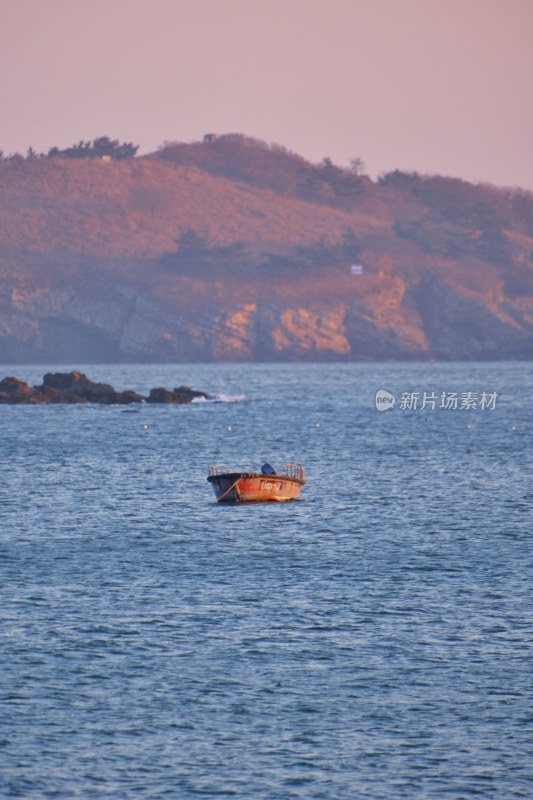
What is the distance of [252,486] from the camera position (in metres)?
67.7

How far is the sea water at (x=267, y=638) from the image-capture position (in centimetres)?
2939

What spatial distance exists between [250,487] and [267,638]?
28776mm

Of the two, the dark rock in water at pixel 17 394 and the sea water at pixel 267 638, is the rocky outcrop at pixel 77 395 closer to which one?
the dark rock in water at pixel 17 394

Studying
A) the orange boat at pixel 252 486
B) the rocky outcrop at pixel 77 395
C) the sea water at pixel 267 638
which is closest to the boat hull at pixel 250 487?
the orange boat at pixel 252 486

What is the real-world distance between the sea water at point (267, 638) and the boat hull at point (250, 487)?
62 centimetres

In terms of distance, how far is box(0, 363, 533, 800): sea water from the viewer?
1157 inches

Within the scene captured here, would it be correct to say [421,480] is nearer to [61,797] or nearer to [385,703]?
[385,703]

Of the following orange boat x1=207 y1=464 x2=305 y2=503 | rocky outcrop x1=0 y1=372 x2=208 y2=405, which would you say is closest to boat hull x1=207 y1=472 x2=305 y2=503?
orange boat x1=207 y1=464 x2=305 y2=503

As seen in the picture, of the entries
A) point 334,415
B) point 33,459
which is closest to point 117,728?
point 33,459

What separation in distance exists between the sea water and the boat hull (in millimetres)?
618

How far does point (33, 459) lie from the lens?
92.1 metres

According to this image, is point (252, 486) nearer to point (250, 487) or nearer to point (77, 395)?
point (250, 487)

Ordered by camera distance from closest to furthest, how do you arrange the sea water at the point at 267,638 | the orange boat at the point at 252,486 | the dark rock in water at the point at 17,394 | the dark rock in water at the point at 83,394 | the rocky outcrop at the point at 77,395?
the sea water at the point at 267,638, the orange boat at the point at 252,486, the dark rock in water at the point at 17,394, the rocky outcrop at the point at 77,395, the dark rock in water at the point at 83,394

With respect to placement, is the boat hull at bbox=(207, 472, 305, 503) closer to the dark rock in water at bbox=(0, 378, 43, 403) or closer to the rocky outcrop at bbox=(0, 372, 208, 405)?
the rocky outcrop at bbox=(0, 372, 208, 405)
